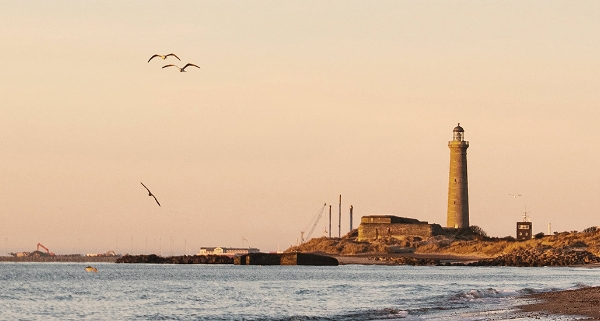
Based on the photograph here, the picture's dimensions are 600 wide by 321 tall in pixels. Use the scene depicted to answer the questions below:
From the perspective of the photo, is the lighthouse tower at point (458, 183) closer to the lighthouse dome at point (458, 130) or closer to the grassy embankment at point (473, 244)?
the lighthouse dome at point (458, 130)

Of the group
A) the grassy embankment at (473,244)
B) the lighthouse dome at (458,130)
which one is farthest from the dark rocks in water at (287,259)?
the lighthouse dome at (458,130)

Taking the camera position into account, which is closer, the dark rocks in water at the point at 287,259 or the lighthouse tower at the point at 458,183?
the dark rocks in water at the point at 287,259

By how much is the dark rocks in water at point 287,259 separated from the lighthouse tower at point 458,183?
74.3 ft

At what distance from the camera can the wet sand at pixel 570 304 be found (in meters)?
43.8

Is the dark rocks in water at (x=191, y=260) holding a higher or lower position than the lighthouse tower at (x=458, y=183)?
lower

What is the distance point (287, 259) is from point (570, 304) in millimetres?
111884

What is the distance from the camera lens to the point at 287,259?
6289 inches

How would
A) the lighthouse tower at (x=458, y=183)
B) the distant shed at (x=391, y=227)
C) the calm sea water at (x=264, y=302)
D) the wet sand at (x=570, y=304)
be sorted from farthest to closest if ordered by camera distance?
the distant shed at (x=391, y=227) → the lighthouse tower at (x=458, y=183) → the calm sea water at (x=264, y=302) → the wet sand at (x=570, y=304)

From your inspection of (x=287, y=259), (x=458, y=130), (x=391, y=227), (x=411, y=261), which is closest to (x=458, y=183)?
(x=458, y=130)

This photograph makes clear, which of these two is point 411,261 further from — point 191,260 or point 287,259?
point 191,260

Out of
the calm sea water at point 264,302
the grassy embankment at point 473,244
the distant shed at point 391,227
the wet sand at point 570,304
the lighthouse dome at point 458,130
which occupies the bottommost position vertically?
the calm sea water at point 264,302

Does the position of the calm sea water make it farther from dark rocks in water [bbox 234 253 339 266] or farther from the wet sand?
dark rocks in water [bbox 234 253 339 266]

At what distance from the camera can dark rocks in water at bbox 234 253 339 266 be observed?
156 meters

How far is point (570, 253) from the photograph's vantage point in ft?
494
